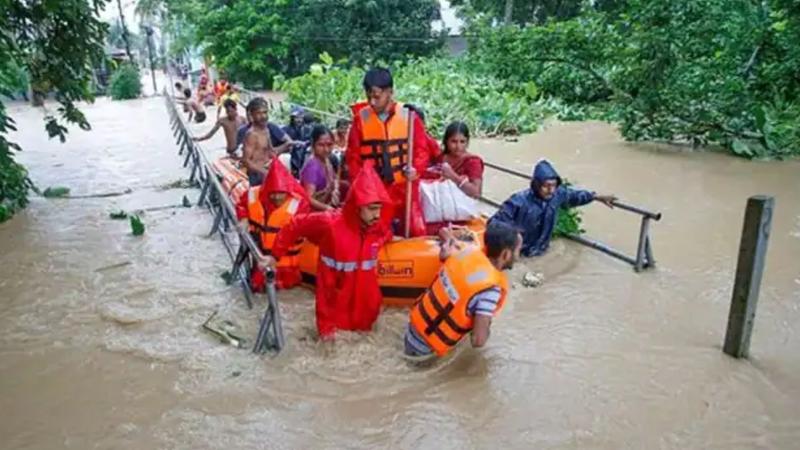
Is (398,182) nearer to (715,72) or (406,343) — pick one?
(406,343)

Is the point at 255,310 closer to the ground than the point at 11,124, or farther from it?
closer to the ground

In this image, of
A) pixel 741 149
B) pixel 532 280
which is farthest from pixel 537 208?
pixel 741 149

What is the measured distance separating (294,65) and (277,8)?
8.65ft

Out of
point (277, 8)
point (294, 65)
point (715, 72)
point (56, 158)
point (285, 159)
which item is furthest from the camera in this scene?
point (294, 65)

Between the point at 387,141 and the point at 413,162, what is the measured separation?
0.27m

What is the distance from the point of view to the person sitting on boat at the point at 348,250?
372 cm

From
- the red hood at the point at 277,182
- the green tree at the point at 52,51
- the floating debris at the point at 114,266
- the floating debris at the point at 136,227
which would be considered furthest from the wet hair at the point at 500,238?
the green tree at the point at 52,51

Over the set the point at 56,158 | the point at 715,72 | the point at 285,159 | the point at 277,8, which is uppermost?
the point at 277,8

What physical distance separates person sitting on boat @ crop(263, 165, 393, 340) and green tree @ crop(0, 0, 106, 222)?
15.0 ft

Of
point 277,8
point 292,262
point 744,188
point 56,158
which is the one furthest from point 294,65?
point 292,262

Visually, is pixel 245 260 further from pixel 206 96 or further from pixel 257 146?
pixel 206 96

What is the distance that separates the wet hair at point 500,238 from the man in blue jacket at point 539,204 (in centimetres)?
210

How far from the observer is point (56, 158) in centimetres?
1392

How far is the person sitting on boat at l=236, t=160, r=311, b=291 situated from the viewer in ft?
15.4
